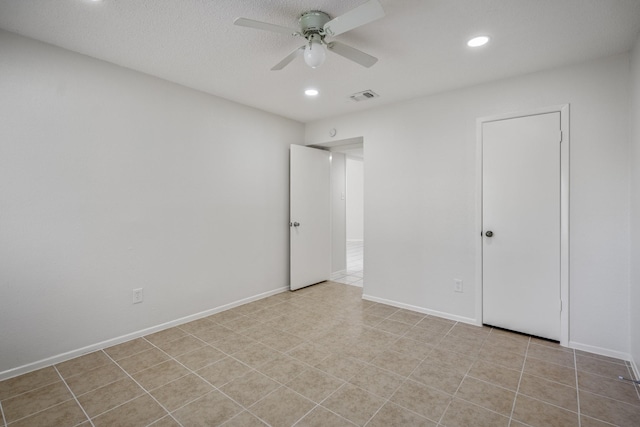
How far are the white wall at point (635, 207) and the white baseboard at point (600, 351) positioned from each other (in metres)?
0.10

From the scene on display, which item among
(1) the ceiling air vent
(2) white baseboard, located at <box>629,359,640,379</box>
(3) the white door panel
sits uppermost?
(1) the ceiling air vent

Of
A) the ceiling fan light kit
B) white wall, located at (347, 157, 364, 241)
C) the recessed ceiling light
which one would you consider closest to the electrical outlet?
the ceiling fan light kit

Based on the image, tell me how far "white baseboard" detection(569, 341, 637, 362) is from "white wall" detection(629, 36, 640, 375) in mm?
102

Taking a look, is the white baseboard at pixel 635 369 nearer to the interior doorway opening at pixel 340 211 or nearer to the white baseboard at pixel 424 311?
the white baseboard at pixel 424 311

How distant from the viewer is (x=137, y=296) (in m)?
2.80

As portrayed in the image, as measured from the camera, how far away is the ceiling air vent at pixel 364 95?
3280 mm

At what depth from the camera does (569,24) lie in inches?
79.1

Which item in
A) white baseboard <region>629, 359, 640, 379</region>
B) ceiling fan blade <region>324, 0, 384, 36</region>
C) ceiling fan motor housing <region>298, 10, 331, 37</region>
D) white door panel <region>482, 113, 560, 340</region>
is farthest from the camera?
white door panel <region>482, 113, 560, 340</region>

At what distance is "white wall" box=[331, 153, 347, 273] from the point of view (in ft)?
16.7

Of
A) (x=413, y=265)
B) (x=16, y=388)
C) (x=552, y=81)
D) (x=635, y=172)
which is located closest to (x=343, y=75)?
(x=552, y=81)

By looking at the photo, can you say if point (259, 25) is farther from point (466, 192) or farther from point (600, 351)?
point (600, 351)

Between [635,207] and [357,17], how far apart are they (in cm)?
247

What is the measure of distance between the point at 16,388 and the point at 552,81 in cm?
479

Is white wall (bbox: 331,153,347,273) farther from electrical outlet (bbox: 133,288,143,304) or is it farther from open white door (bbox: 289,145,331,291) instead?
electrical outlet (bbox: 133,288,143,304)
